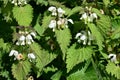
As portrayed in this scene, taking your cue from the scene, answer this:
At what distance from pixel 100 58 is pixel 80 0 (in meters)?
0.72

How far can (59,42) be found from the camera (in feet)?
9.98

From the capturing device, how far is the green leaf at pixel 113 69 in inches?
132

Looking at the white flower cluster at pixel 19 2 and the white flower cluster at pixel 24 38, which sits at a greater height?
the white flower cluster at pixel 19 2

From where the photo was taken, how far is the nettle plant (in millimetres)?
3139

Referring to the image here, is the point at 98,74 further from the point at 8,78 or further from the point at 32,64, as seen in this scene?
the point at 8,78

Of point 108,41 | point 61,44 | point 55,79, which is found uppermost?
point 61,44

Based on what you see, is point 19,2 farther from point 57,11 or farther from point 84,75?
point 84,75

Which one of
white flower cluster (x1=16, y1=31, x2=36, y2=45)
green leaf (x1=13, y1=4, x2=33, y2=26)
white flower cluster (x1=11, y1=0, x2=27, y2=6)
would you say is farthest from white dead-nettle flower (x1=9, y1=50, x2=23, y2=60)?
white flower cluster (x1=11, y1=0, x2=27, y2=6)

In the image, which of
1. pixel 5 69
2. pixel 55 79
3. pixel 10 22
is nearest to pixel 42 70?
pixel 55 79

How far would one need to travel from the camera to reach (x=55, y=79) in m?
3.54

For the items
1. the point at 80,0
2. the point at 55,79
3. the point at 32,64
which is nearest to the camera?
the point at 32,64

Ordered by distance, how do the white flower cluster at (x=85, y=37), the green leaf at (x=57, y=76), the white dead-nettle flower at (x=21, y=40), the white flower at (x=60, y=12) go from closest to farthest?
the white dead-nettle flower at (x=21, y=40)
the white flower at (x=60, y=12)
the white flower cluster at (x=85, y=37)
the green leaf at (x=57, y=76)

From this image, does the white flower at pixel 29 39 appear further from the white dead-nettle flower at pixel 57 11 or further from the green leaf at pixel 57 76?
the green leaf at pixel 57 76

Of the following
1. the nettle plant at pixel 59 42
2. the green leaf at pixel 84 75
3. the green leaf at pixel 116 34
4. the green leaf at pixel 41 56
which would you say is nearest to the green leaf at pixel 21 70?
the nettle plant at pixel 59 42
